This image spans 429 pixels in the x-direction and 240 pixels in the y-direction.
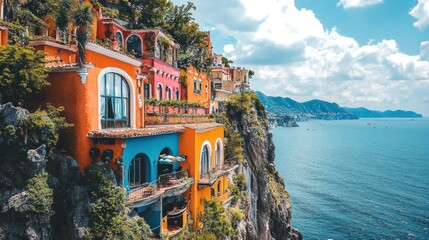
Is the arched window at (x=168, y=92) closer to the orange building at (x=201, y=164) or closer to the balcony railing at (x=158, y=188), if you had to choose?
the orange building at (x=201, y=164)

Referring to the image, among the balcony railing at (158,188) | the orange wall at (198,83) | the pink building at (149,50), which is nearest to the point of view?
the balcony railing at (158,188)

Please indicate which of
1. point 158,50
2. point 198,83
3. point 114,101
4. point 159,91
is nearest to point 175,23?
point 198,83

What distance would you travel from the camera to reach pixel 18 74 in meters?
17.2

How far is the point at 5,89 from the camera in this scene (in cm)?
1708

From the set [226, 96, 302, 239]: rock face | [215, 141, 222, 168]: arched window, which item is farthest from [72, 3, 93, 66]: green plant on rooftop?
[226, 96, 302, 239]: rock face

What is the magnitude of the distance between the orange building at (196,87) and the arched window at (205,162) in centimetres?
1193

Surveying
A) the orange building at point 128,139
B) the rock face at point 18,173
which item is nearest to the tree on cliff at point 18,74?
the orange building at point 128,139

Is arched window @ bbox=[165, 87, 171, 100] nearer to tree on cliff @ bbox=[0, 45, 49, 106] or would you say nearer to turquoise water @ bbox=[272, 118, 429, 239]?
tree on cliff @ bbox=[0, 45, 49, 106]

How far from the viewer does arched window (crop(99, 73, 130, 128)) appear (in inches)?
769

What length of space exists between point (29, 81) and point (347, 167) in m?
111

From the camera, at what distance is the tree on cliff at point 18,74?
667 inches

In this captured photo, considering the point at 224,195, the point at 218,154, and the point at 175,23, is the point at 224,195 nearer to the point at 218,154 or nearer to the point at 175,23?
the point at 218,154

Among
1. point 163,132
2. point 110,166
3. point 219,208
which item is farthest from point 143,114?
point 219,208

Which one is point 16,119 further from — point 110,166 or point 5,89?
point 110,166
